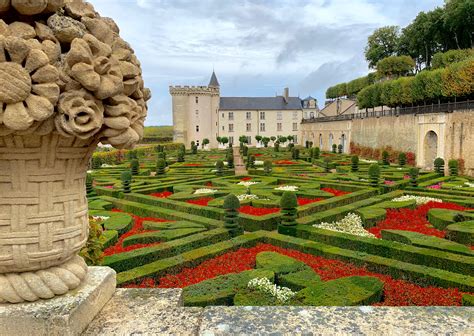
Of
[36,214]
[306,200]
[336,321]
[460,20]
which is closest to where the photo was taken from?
[36,214]

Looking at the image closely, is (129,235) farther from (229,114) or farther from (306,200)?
(229,114)

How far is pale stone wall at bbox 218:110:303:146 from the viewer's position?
2336 inches

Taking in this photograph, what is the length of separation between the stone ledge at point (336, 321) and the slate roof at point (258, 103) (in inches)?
2272

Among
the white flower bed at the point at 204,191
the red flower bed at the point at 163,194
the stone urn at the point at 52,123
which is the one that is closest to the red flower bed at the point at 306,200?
the white flower bed at the point at 204,191

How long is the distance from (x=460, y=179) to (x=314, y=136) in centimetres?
3434

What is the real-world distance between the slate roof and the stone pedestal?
57.8m

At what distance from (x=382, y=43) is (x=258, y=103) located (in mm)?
19868

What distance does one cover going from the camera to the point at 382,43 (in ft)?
165

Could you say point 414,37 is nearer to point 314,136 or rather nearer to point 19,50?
point 314,136

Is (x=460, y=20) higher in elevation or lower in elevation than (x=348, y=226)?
higher

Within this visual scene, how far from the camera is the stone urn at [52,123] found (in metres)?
1.97

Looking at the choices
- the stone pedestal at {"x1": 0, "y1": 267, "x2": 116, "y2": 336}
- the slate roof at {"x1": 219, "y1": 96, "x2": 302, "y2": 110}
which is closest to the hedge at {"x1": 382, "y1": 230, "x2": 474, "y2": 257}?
the stone pedestal at {"x1": 0, "y1": 267, "x2": 116, "y2": 336}

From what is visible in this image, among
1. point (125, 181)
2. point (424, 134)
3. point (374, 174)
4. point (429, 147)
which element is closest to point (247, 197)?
point (125, 181)

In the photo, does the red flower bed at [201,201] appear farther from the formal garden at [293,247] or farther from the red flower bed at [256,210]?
the red flower bed at [256,210]
